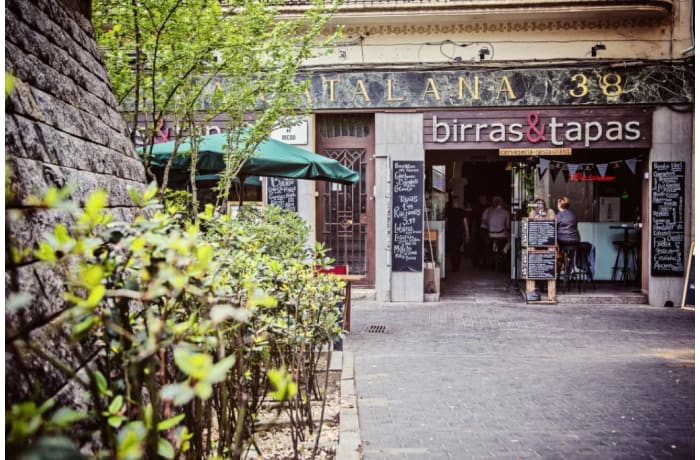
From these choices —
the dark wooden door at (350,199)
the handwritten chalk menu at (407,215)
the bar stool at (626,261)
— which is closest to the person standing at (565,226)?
the bar stool at (626,261)

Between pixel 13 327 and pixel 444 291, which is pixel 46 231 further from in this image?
pixel 444 291

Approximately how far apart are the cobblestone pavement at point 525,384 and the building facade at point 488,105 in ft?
6.81

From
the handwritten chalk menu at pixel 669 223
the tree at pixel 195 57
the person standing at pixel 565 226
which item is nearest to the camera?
the tree at pixel 195 57

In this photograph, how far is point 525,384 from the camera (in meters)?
6.99

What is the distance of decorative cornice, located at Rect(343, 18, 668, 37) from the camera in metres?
12.9

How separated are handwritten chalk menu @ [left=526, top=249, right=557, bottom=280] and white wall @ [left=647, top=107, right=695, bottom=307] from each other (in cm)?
190

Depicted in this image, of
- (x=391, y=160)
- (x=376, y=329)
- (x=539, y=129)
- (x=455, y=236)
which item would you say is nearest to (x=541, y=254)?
(x=539, y=129)

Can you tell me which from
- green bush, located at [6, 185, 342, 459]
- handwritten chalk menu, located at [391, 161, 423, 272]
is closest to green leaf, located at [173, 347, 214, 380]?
green bush, located at [6, 185, 342, 459]

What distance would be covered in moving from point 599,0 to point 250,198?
25.5ft

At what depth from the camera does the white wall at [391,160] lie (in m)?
13.1

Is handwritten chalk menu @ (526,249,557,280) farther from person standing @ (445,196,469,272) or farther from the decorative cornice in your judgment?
person standing @ (445,196,469,272)

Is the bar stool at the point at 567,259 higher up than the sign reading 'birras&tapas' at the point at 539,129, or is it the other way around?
the sign reading 'birras&tapas' at the point at 539,129

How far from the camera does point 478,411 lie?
239 inches

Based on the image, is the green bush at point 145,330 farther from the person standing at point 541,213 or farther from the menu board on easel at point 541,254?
the person standing at point 541,213
